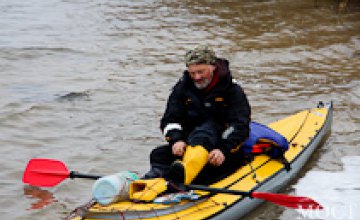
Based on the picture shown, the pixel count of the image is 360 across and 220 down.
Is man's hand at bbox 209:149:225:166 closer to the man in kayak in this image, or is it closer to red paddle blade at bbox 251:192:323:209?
the man in kayak

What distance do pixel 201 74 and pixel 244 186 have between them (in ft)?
3.46

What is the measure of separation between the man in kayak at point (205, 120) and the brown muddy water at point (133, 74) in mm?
759

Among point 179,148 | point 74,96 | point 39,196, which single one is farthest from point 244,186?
point 74,96

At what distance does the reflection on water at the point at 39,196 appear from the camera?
6023mm

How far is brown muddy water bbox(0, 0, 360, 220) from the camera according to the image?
706cm

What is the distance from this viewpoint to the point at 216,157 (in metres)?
5.28

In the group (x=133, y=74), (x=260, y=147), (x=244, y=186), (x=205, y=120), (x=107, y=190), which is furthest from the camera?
(x=133, y=74)

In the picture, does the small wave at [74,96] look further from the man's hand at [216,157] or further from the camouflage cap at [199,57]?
the man's hand at [216,157]

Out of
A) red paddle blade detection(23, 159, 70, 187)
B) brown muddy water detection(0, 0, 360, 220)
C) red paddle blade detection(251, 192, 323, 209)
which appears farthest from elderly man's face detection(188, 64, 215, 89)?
red paddle blade detection(23, 159, 70, 187)

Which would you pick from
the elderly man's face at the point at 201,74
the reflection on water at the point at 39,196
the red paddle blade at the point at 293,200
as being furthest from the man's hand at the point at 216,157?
→ the reflection on water at the point at 39,196

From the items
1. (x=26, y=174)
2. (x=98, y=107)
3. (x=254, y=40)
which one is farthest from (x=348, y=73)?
(x=26, y=174)

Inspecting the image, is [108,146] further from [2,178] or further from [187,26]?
[187,26]

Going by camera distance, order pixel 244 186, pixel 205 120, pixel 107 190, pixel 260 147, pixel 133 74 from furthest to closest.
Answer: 1. pixel 133 74
2. pixel 260 147
3. pixel 205 120
4. pixel 244 186
5. pixel 107 190

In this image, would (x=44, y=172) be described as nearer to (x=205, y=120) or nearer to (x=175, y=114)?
(x=175, y=114)
